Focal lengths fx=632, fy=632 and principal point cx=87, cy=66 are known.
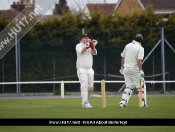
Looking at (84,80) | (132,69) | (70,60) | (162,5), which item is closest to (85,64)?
(84,80)

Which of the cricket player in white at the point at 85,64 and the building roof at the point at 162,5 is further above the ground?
the building roof at the point at 162,5

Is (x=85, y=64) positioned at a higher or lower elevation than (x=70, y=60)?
lower

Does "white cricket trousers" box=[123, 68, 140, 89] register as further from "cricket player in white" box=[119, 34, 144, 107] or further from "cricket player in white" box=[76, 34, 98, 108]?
"cricket player in white" box=[76, 34, 98, 108]

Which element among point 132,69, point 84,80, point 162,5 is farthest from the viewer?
point 162,5

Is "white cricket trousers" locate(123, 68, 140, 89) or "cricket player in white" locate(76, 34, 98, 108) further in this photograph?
"cricket player in white" locate(76, 34, 98, 108)

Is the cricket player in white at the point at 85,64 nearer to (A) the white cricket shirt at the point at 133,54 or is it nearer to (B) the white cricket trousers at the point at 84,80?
(B) the white cricket trousers at the point at 84,80

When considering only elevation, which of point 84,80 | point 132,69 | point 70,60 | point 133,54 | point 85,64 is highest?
point 70,60

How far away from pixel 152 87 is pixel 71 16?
5657mm

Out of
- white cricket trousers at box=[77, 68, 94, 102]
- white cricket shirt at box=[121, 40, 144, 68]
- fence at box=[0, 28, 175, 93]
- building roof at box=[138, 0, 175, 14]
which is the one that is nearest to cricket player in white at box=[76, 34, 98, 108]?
white cricket trousers at box=[77, 68, 94, 102]

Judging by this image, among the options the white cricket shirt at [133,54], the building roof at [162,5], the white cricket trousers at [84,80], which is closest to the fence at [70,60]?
the white cricket trousers at [84,80]

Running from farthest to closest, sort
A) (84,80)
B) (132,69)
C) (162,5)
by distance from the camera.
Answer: (162,5), (84,80), (132,69)

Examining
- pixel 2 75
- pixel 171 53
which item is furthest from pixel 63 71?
pixel 171 53

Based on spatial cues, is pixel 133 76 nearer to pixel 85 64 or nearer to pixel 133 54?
pixel 133 54

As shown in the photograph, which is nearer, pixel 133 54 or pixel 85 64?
pixel 133 54
